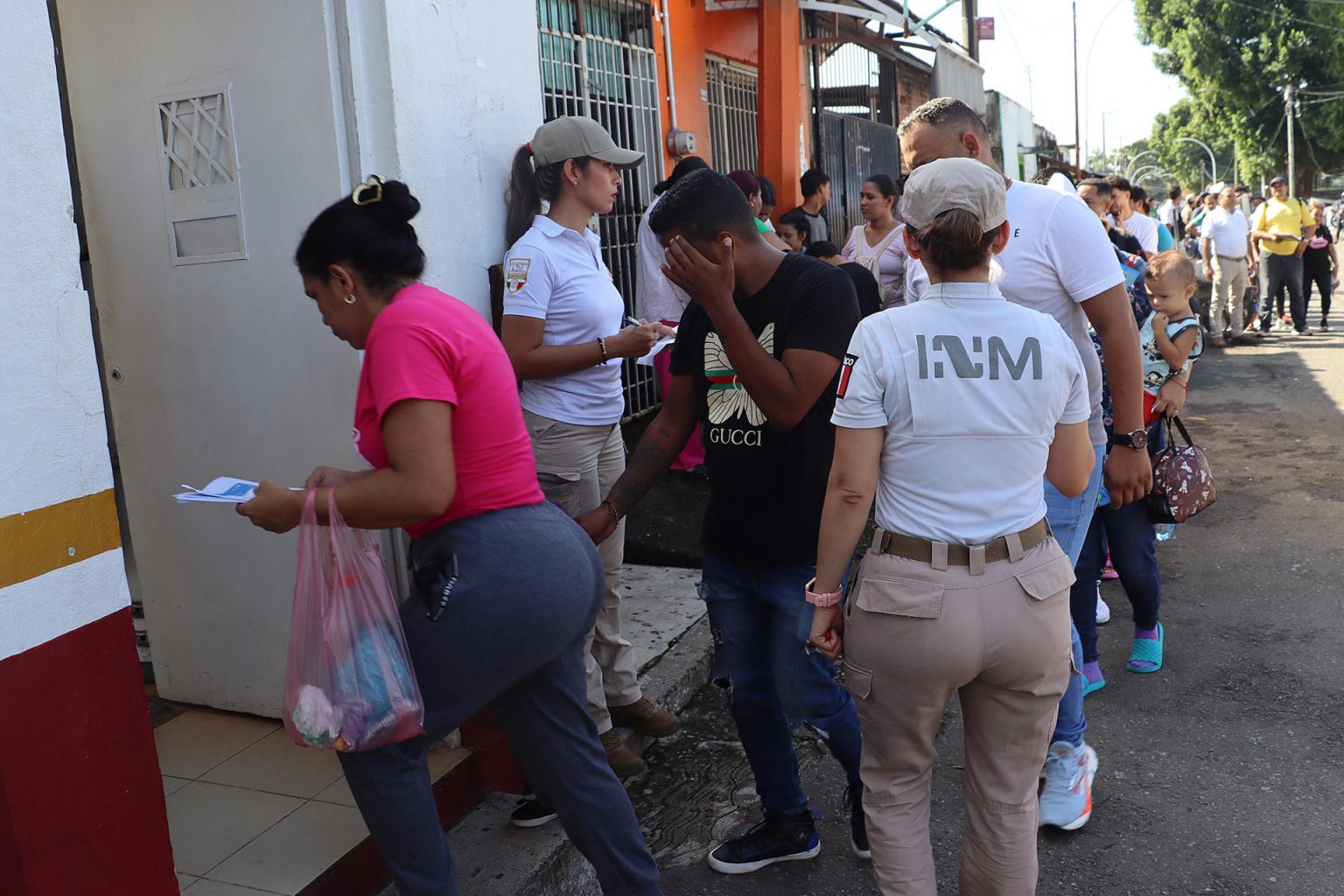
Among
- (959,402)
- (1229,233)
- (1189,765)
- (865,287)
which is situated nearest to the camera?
(959,402)

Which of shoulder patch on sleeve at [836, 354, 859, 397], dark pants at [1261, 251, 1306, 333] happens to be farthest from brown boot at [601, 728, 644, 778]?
dark pants at [1261, 251, 1306, 333]

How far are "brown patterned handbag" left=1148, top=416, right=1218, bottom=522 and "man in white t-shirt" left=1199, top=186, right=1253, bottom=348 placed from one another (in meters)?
10.1

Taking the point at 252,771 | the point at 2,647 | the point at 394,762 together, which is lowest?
the point at 252,771

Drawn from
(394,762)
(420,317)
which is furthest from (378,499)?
(394,762)

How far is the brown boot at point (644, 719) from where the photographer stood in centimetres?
372

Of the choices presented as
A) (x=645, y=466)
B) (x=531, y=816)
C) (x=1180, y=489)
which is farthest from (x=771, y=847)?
(x=1180, y=489)

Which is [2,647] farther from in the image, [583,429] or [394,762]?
[583,429]

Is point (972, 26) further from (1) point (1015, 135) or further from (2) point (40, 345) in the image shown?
(2) point (40, 345)

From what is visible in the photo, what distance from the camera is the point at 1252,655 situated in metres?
4.54

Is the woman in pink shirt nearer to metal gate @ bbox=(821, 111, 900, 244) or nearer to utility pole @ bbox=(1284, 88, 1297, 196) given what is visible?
metal gate @ bbox=(821, 111, 900, 244)

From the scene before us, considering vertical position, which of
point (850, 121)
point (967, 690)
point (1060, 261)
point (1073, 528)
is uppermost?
point (850, 121)

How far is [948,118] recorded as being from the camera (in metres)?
3.16

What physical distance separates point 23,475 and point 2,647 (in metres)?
0.31

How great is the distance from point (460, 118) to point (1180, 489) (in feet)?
9.25
